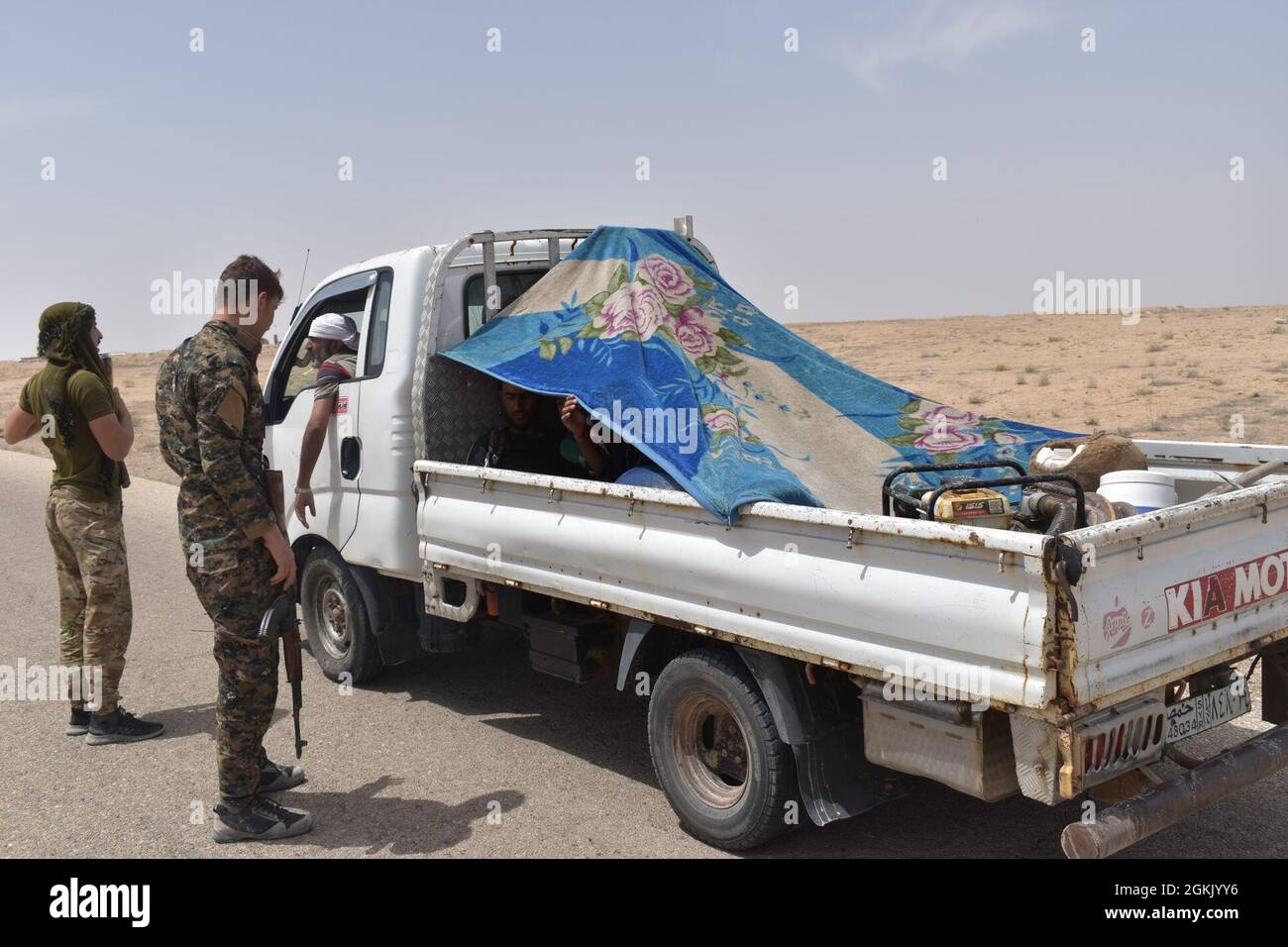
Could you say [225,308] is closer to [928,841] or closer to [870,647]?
[870,647]

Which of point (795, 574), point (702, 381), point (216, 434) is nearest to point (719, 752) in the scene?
point (795, 574)

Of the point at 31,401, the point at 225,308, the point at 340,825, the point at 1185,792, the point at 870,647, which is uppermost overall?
the point at 225,308

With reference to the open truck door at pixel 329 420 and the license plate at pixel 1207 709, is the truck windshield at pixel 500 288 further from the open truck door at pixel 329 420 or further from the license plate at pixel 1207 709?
the license plate at pixel 1207 709

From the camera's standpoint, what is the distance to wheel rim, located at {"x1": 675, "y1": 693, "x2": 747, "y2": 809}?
14.0 feet

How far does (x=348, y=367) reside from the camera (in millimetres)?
6148

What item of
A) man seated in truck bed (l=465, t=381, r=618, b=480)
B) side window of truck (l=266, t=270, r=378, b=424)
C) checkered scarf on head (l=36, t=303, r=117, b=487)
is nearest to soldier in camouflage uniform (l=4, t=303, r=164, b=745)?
checkered scarf on head (l=36, t=303, r=117, b=487)

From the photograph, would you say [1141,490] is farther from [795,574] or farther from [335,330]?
[335,330]

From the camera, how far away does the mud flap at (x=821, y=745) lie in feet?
12.7

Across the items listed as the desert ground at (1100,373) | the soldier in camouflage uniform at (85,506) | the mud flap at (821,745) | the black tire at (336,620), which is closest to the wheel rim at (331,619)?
the black tire at (336,620)

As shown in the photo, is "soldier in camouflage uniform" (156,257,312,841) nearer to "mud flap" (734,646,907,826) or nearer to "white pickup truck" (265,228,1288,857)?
"white pickup truck" (265,228,1288,857)

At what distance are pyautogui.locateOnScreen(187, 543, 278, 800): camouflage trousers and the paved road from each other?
34 centimetres

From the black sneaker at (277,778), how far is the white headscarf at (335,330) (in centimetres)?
245
